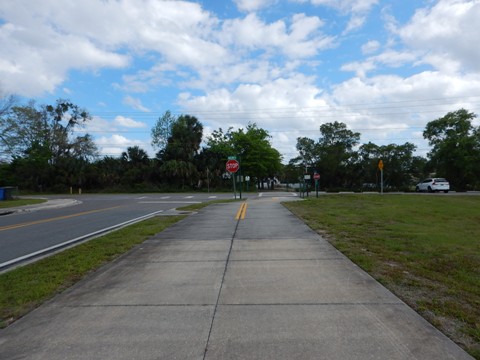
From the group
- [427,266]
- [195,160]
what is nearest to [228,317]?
[427,266]

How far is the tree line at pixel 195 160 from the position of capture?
172ft

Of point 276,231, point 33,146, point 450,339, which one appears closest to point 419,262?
point 450,339

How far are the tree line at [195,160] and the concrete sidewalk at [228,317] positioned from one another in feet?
152

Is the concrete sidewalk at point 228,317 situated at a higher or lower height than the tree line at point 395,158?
lower

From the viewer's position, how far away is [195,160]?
60750mm

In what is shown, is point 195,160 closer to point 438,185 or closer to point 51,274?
point 438,185

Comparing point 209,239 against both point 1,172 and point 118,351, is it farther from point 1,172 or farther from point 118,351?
point 1,172

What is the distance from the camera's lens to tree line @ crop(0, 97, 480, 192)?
52.4m

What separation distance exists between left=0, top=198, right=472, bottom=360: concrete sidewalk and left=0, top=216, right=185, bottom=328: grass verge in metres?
0.29

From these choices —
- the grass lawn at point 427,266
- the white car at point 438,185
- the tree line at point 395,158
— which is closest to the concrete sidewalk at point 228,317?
the grass lawn at point 427,266

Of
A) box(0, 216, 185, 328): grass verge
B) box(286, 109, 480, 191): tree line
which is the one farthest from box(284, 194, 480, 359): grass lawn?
box(286, 109, 480, 191): tree line

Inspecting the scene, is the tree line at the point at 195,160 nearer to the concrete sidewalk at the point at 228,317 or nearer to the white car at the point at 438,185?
the white car at the point at 438,185

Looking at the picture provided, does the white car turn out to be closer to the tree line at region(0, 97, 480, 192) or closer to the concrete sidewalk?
the tree line at region(0, 97, 480, 192)

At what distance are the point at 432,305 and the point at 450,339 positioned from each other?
0.93 meters
